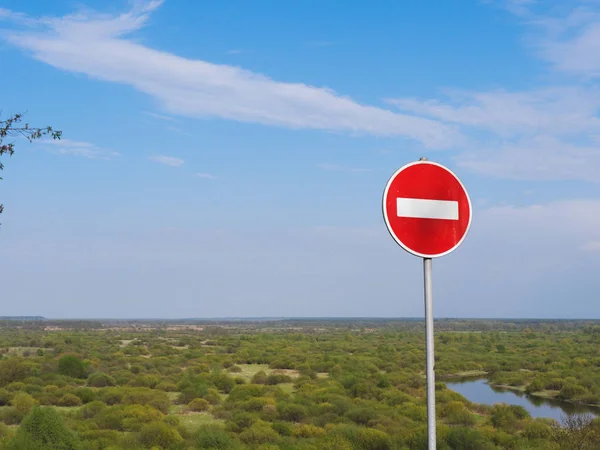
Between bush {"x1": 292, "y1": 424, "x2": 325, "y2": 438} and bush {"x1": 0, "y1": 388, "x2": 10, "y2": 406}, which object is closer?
bush {"x1": 292, "y1": 424, "x2": 325, "y2": 438}

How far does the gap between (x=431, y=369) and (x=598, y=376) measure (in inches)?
1721

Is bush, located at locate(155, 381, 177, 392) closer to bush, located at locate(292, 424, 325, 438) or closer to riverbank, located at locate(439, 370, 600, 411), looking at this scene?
bush, located at locate(292, 424, 325, 438)

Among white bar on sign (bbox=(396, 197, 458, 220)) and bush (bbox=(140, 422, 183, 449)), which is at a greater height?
white bar on sign (bbox=(396, 197, 458, 220))

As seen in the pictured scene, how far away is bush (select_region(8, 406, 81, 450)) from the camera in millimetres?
18188

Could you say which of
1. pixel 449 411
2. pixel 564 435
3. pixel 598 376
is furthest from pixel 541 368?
pixel 564 435

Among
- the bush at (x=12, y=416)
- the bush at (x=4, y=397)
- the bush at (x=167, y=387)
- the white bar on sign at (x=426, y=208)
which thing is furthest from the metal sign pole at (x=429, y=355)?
the bush at (x=167, y=387)

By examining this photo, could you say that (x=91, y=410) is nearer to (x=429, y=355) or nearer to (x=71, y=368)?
(x=71, y=368)

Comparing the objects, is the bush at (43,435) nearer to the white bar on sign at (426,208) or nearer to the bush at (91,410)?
the bush at (91,410)

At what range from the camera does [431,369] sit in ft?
12.3

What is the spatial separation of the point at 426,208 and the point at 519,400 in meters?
39.0

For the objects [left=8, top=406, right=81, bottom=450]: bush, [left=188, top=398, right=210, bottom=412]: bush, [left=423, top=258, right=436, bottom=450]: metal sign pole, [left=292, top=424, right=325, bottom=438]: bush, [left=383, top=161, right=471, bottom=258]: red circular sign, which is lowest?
[left=188, top=398, right=210, bottom=412]: bush

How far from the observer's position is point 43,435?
1830cm

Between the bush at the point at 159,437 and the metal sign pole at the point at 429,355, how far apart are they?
60.4 feet

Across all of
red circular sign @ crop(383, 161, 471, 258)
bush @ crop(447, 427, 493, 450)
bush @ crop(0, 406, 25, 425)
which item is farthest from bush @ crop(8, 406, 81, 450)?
red circular sign @ crop(383, 161, 471, 258)
